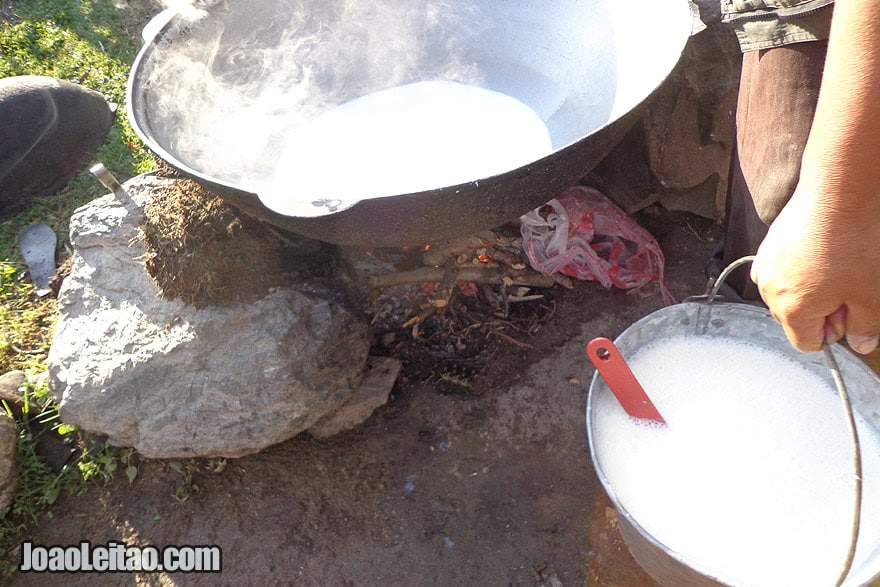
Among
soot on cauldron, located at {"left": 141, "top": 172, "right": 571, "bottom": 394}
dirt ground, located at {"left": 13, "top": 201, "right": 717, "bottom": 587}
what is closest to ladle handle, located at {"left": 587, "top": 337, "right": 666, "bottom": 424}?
dirt ground, located at {"left": 13, "top": 201, "right": 717, "bottom": 587}

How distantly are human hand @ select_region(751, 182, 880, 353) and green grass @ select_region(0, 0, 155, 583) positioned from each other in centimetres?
218

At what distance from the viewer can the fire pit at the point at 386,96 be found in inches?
57.3

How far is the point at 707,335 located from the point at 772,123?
2.00 ft

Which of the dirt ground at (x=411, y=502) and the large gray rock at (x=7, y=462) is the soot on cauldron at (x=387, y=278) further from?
the large gray rock at (x=7, y=462)

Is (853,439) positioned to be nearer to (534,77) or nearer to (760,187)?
(760,187)

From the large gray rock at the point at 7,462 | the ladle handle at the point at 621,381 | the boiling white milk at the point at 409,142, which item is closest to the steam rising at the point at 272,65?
the boiling white milk at the point at 409,142

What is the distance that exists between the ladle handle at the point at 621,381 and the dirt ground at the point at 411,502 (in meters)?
0.67

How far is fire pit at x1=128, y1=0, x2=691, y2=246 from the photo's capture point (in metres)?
1.46

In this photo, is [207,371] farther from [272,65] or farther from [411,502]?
[272,65]

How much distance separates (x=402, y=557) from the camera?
1.90 meters

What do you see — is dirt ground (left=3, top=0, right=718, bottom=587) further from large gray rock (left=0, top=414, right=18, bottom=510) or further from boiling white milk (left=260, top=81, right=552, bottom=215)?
boiling white milk (left=260, top=81, right=552, bottom=215)

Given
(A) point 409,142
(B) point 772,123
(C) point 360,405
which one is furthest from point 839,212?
(C) point 360,405

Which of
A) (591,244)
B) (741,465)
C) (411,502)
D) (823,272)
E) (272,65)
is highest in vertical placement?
(823,272)

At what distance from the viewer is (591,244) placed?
251 centimetres
